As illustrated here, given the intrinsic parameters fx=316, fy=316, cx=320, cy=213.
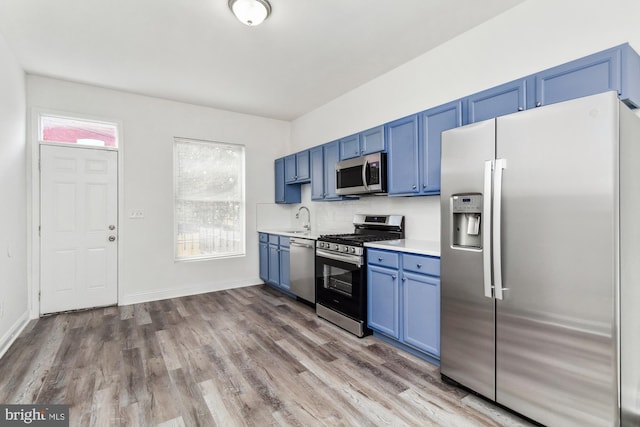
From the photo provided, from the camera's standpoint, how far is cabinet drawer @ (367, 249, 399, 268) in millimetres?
2754

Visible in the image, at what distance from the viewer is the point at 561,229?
164cm

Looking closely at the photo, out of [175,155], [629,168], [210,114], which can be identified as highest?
[210,114]

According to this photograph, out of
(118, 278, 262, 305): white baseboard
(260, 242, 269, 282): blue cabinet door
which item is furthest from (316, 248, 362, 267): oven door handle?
(118, 278, 262, 305): white baseboard

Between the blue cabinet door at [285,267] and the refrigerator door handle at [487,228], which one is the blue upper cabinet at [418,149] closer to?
the refrigerator door handle at [487,228]

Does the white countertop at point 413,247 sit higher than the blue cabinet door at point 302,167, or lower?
lower

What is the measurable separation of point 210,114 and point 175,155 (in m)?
0.83

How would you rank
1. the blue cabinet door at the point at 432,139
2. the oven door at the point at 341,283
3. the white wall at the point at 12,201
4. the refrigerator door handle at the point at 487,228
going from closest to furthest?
1. the refrigerator door handle at the point at 487,228
2. the blue cabinet door at the point at 432,139
3. the white wall at the point at 12,201
4. the oven door at the point at 341,283

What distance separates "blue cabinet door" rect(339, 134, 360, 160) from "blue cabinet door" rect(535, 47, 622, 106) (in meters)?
1.84

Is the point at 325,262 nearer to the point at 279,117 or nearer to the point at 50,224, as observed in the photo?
the point at 279,117

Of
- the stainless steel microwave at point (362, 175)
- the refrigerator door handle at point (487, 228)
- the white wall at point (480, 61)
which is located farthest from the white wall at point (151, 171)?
the refrigerator door handle at point (487, 228)

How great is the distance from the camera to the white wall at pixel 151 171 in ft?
13.0

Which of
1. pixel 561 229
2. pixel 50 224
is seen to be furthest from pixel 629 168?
pixel 50 224

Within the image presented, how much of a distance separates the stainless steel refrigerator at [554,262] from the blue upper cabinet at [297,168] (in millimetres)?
2809

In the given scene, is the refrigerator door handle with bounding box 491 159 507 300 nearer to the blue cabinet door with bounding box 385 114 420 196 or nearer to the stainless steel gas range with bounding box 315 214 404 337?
the blue cabinet door with bounding box 385 114 420 196
